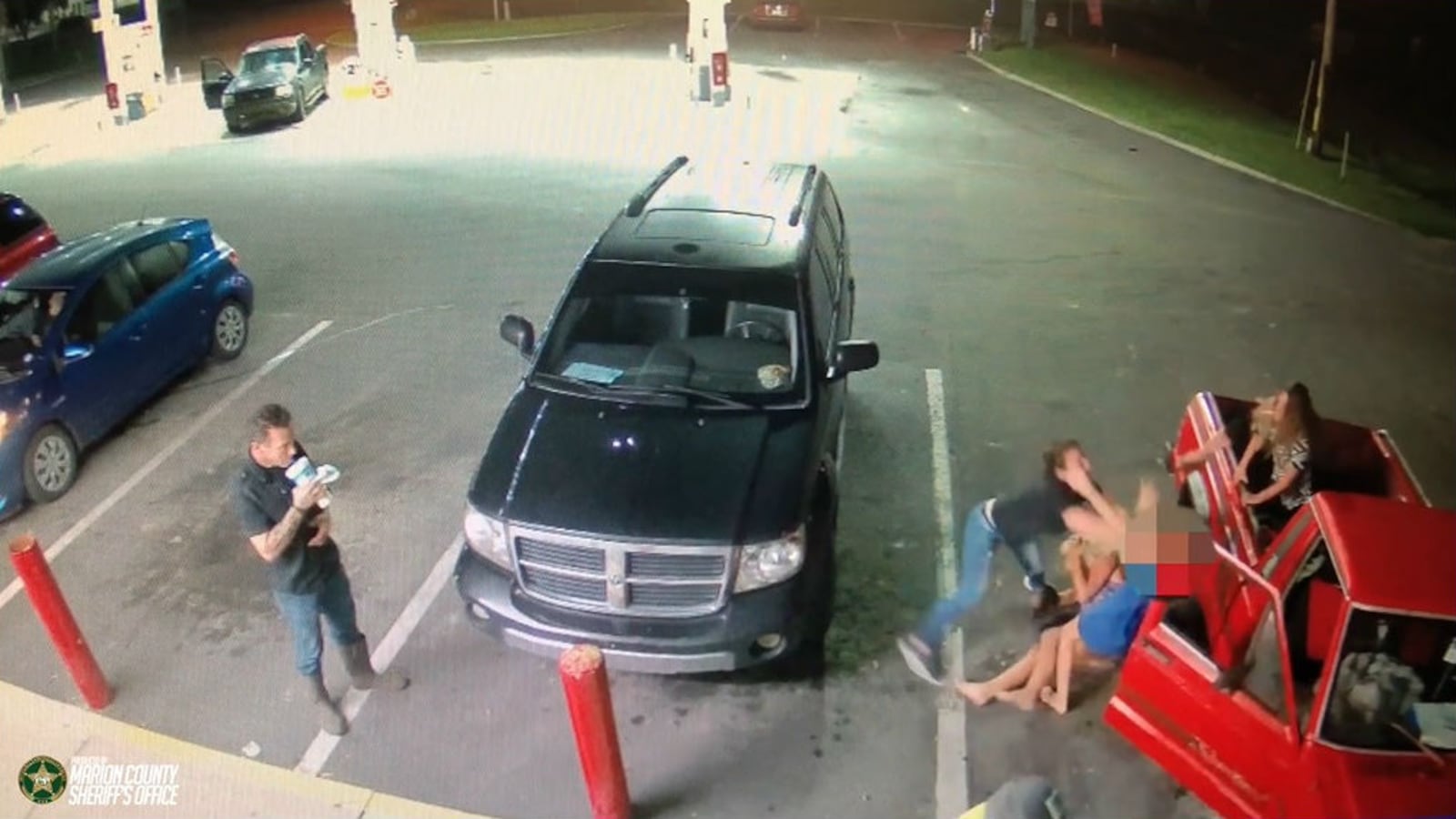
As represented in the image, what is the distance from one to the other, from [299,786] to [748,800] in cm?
201

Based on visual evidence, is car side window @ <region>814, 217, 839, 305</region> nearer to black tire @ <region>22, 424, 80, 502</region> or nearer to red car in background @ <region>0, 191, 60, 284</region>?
black tire @ <region>22, 424, 80, 502</region>

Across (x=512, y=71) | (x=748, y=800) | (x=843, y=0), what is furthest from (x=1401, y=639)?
(x=843, y=0)

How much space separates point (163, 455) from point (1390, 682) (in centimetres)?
770

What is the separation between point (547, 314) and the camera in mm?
11141

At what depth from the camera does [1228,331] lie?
10.5 meters

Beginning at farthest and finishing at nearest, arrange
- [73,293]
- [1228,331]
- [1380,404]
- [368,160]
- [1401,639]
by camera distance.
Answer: [368,160]
[1228,331]
[1380,404]
[73,293]
[1401,639]

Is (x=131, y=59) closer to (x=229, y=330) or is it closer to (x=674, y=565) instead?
(x=229, y=330)

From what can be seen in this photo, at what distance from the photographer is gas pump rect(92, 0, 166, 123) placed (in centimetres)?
2047

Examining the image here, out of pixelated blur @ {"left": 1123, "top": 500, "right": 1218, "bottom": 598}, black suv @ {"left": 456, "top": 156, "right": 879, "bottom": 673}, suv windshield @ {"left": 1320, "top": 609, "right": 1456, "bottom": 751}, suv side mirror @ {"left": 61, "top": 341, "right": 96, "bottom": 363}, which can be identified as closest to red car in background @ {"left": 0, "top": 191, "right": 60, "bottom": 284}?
suv side mirror @ {"left": 61, "top": 341, "right": 96, "bottom": 363}

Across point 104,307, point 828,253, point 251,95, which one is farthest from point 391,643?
point 251,95

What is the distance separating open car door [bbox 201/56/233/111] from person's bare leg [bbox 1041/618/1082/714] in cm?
1924

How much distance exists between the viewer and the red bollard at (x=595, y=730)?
4.56m

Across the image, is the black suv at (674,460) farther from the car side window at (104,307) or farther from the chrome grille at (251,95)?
the chrome grille at (251,95)

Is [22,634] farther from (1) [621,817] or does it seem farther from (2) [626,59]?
(2) [626,59]
